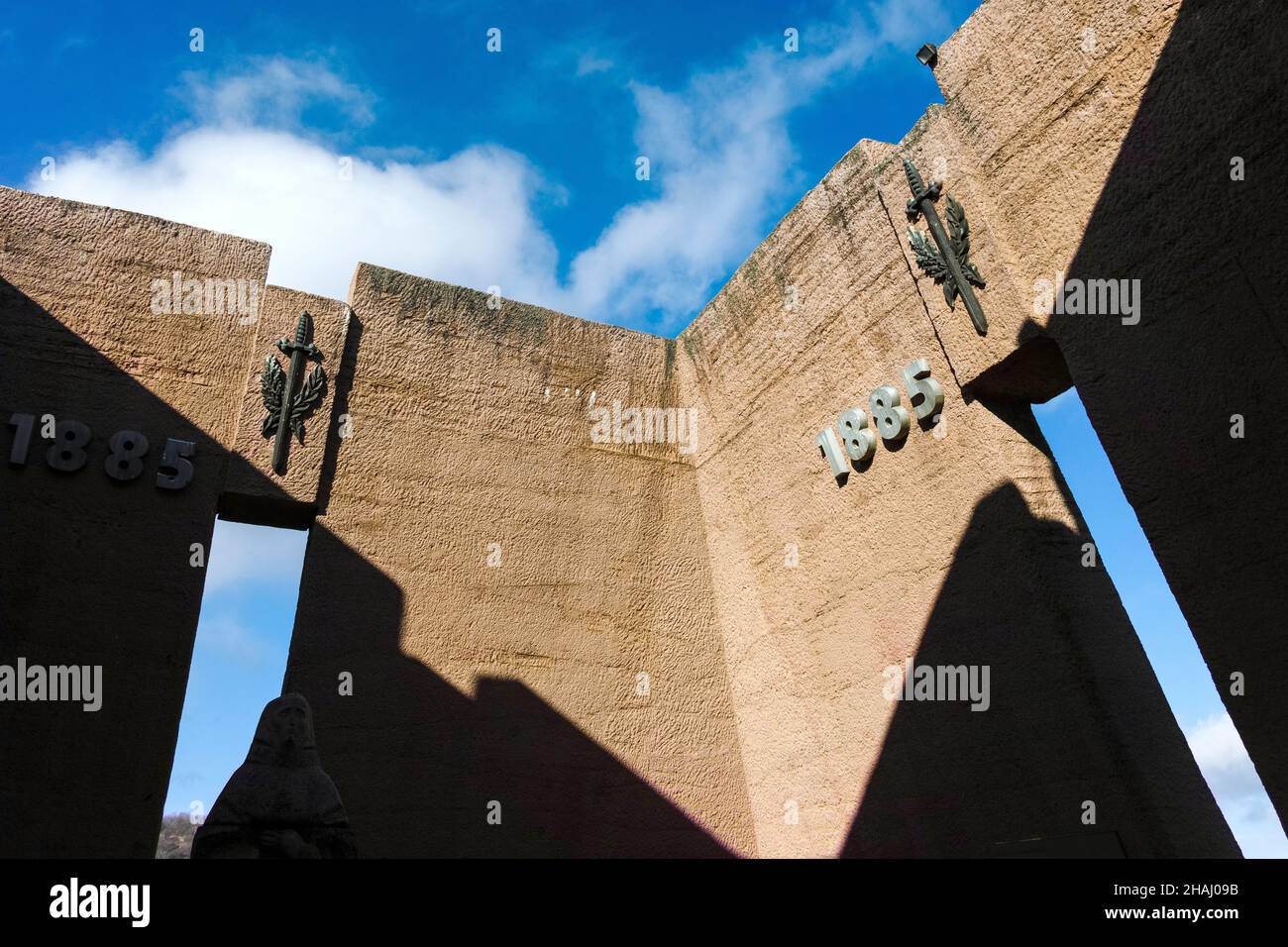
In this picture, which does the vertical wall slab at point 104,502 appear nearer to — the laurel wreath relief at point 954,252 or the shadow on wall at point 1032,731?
the shadow on wall at point 1032,731

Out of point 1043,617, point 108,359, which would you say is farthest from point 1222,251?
point 108,359

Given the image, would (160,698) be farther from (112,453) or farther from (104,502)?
(112,453)

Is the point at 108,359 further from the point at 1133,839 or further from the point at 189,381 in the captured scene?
the point at 1133,839

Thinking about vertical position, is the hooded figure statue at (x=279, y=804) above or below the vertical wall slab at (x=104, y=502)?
below

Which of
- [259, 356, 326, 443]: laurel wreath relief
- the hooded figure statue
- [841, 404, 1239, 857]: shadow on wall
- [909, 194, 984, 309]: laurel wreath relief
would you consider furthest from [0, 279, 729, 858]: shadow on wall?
[909, 194, 984, 309]: laurel wreath relief

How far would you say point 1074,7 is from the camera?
179 inches

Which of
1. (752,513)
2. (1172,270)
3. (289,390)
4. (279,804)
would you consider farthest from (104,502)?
(1172,270)

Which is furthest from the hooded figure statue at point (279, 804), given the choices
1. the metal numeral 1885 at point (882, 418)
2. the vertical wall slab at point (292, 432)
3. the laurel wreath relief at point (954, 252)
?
the laurel wreath relief at point (954, 252)

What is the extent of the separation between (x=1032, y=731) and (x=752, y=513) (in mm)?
2710

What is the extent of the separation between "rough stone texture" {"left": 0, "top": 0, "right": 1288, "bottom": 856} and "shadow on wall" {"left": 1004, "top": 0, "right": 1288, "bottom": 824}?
16mm

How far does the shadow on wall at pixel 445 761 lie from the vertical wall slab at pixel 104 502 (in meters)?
0.82

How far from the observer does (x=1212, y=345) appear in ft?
13.0

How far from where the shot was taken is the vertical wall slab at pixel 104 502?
473cm
